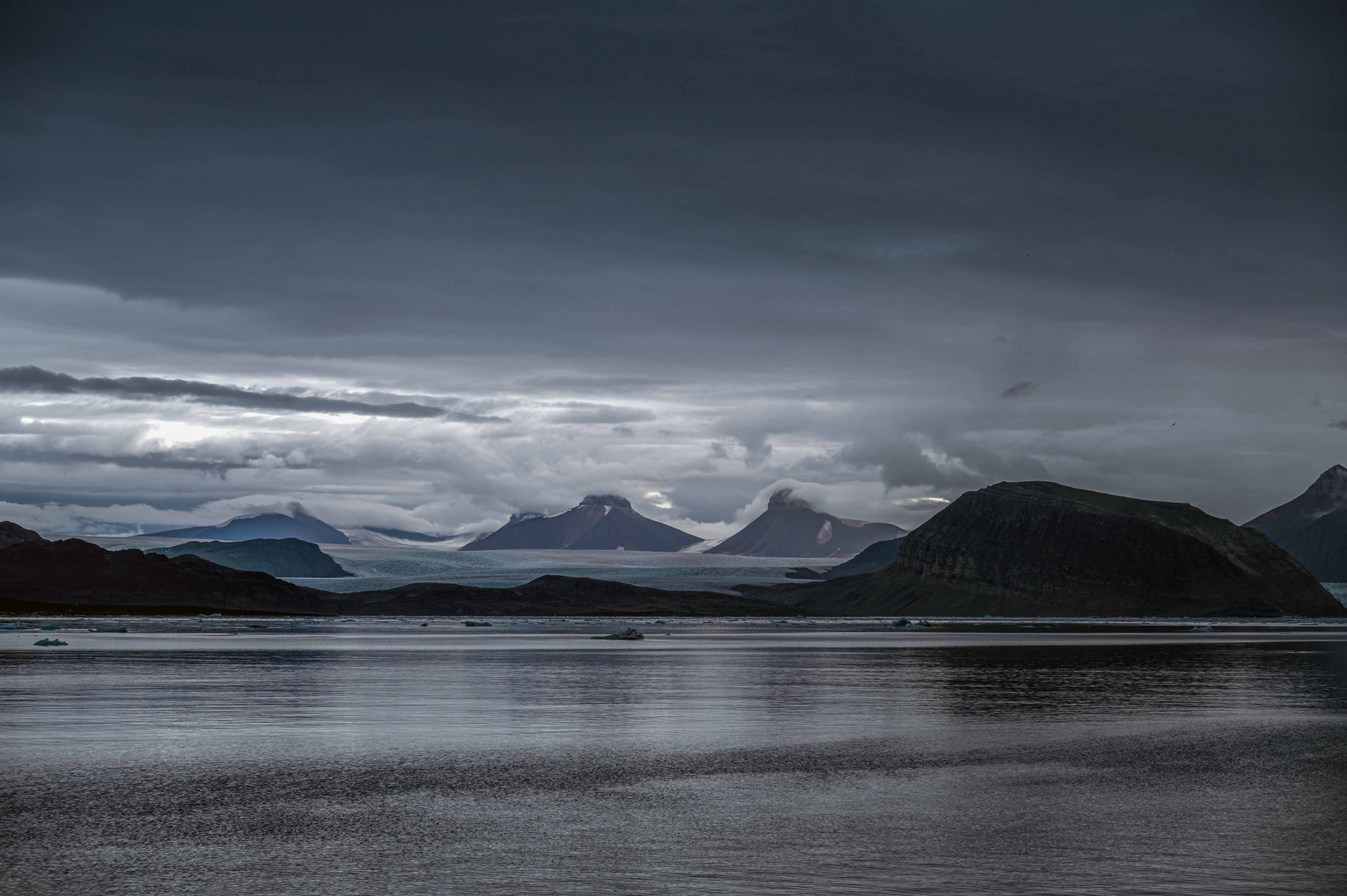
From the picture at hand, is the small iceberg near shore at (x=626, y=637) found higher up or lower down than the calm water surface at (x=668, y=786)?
lower down

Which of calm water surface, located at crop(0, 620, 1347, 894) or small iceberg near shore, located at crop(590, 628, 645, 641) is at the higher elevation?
calm water surface, located at crop(0, 620, 1347, 894)

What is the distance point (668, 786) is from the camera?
2728 cm

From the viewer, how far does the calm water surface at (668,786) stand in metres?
19.0

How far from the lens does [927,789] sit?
26.8m

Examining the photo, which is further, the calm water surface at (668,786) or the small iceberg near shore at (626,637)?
the small iceberg near shore at (626,637)

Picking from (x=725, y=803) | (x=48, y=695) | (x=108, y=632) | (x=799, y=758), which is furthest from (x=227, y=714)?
(x=108, y=632)

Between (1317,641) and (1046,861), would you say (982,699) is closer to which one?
(1046,861)

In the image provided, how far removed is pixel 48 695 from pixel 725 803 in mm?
35575

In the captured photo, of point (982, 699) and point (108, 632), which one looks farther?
point (108, 632)

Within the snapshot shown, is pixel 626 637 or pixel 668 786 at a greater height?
pixel 668 786

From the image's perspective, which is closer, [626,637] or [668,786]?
[668,786]

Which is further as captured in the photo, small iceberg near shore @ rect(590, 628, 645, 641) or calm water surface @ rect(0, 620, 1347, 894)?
small iceberg near shore @ rect(590, 628, 645, 641)

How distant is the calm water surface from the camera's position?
18953 millimetres

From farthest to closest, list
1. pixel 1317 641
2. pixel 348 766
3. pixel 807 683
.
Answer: pixel 1317 641
pixel 807 683
pixel 348 766
